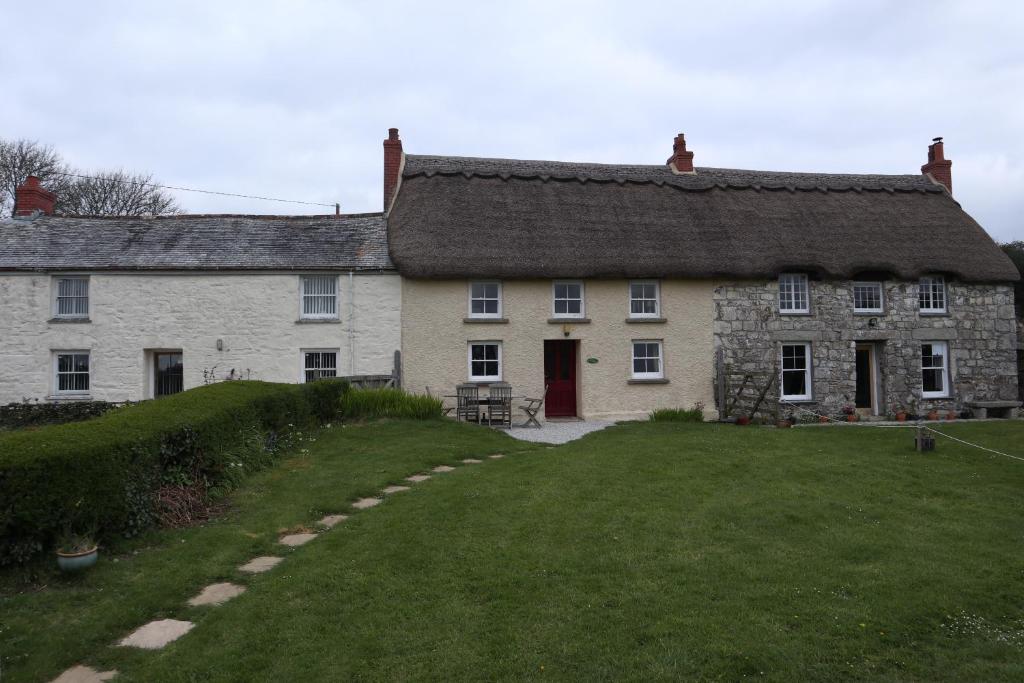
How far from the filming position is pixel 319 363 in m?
16.9

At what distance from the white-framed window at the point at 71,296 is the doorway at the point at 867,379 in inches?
844

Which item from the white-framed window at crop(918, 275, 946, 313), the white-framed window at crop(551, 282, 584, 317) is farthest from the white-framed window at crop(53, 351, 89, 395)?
the white-framed window at crop(918, 275, 946, 313)

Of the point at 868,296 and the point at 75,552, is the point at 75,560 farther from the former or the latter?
the point at 868,296

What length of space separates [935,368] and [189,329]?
68.3ft

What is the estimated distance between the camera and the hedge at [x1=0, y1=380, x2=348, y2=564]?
539cm

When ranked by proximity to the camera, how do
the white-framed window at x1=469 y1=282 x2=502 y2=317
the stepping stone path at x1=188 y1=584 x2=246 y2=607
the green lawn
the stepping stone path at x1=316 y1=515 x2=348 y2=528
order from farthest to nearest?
the white-framed window at x1=469 y1=282 x2=502 y2=317 → the stepping stone path at x1=316 y1=515 x2=348 y2=528 → the stepping stone path at x1=188 y1=584 x2=246 y2=607 → the green lawn

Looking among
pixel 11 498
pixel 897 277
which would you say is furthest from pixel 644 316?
pixel 11 498

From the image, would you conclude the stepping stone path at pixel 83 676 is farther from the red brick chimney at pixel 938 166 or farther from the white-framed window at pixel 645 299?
the red brick chimney at pixel 938 166

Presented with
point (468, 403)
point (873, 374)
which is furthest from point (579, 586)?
point (873, 374)

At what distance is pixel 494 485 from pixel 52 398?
45.5 ft

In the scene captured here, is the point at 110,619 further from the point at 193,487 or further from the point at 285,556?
the point at 193,487

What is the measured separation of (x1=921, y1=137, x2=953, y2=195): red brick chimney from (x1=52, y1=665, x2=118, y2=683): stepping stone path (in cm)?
2529

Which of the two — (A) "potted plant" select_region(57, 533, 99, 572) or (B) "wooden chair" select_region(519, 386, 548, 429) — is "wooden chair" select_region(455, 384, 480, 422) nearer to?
(B) "wooden chair" select_region(519, 386, 548, 429)

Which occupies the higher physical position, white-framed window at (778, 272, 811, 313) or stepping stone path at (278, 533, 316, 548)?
white-framed window at (778, 272, 811, 313)
